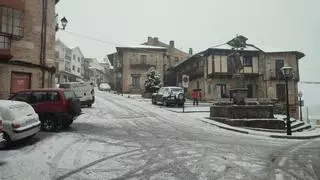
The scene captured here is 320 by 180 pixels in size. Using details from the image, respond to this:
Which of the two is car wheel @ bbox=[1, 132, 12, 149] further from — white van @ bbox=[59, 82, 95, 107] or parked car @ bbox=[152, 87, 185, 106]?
parked car @ bbox=[152, 87, 185, 106]

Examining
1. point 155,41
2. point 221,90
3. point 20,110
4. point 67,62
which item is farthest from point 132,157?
point 67,62

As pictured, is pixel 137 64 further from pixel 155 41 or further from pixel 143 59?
pixel 155 41

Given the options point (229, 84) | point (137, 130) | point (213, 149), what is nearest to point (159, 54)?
point (229, 84)

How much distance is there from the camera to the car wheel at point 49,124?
503 inches

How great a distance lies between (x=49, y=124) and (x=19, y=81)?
8.41 metres

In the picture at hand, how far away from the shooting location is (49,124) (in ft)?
42.1

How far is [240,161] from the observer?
8.71m

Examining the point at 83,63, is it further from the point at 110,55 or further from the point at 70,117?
the point at 70,117

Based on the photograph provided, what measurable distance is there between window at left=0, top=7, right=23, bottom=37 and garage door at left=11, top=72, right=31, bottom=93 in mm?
2583

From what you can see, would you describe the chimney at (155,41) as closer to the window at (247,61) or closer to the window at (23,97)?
the window at (247,61)

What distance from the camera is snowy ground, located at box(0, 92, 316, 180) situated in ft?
23.3

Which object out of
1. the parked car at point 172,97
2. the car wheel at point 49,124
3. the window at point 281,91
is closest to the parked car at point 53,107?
the car wheel at point 49,124

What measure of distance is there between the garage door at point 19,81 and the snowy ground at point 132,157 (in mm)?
8259

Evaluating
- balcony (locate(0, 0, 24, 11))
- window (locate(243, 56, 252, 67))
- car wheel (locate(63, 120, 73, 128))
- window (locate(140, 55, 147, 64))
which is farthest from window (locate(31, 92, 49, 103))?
window (locate(140, 55, 147, 64))
